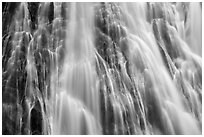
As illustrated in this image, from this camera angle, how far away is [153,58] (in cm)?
817

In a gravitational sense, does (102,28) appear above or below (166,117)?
above

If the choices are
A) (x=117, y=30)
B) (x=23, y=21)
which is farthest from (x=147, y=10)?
(x=23, y=21)

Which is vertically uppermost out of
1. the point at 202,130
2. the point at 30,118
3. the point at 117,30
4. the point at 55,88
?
the point at 117,30

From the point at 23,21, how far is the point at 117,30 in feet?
6.12

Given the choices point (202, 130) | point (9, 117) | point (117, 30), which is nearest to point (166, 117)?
point (202, 130)

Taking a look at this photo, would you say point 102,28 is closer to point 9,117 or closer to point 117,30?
point 117,30

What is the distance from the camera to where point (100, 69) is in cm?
781

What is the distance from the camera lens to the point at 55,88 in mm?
7523

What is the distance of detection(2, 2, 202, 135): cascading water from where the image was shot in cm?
732

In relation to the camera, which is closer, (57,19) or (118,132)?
(118,132)

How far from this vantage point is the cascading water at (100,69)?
732 centimetres

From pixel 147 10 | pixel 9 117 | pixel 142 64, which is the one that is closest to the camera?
pixel 9 117

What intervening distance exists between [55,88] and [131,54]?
1652 millimetres

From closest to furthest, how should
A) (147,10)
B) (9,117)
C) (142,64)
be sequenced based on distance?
(9,117)
(142,64)
(147,10)
